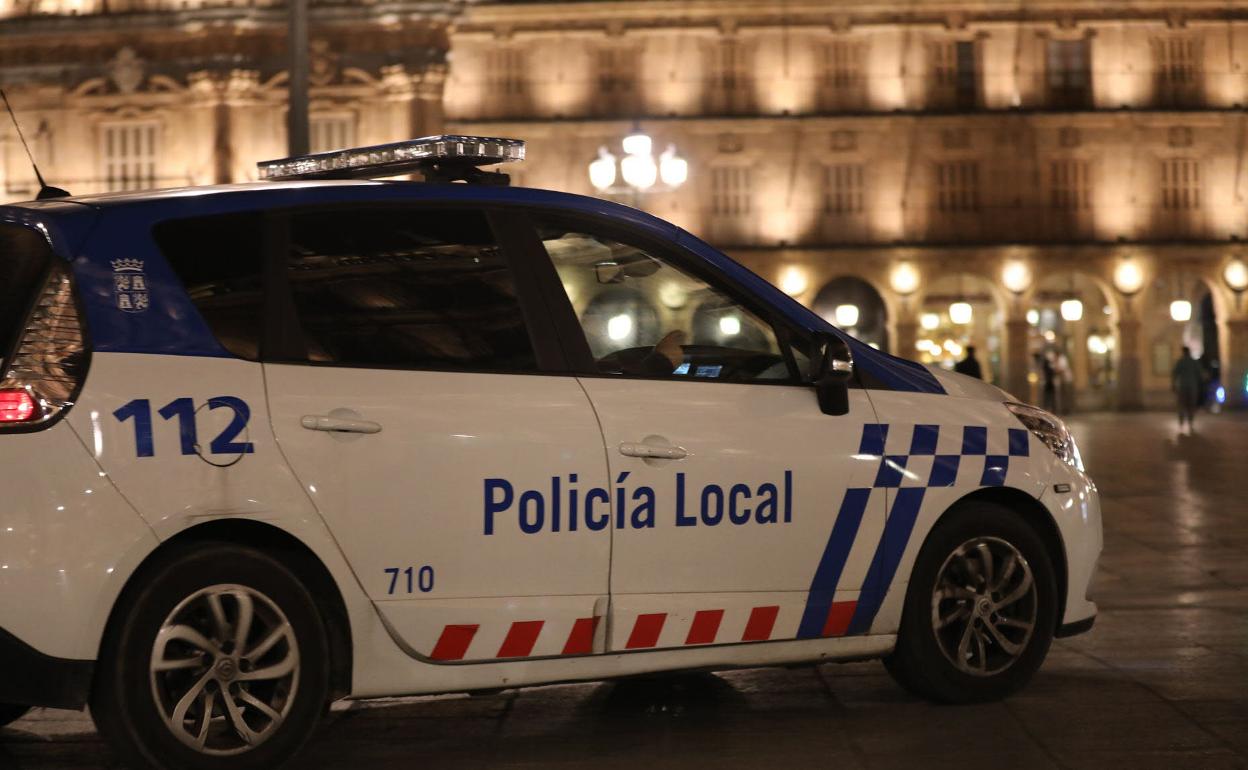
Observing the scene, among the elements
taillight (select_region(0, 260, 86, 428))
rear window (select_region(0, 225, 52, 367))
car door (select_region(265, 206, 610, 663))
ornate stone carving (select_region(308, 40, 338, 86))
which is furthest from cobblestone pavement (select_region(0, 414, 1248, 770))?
ornate stone carving (select_region(308, 40, 338, 86))

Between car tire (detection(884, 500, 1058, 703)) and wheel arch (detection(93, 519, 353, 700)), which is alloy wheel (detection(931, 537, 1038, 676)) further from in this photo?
wheel arch (detection(93, 519, 353, 700))

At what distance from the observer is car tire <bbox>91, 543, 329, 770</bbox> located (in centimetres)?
459

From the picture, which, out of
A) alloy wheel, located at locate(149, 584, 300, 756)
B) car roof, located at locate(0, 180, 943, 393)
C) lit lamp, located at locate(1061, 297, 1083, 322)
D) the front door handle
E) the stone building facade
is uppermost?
the stone building facade

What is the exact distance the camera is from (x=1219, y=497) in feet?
51.1

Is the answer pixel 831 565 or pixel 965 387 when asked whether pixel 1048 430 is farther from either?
pixel 831 565

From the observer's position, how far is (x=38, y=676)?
14.7 feet

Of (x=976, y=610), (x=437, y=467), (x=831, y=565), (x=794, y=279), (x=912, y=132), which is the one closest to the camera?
(x=437, y=467)

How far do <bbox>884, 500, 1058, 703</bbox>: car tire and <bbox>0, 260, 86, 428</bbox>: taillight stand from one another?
8.95ft

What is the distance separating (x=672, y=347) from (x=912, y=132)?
37992 mm

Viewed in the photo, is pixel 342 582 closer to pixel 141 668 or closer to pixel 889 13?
pixel 141 668

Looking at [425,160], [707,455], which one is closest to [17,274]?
[425,160]

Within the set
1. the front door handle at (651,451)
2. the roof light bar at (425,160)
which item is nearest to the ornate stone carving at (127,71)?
the roof light bar at (425,160)

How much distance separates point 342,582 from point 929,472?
2.00m

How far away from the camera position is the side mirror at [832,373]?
18.0ft
